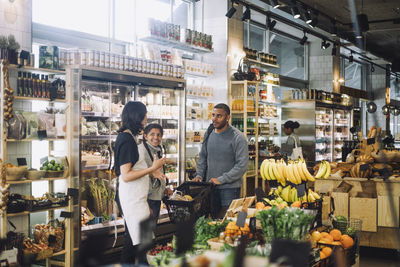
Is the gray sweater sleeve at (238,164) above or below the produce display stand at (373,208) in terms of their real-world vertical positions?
above

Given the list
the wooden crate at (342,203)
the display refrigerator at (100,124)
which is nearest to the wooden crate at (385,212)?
the wooden crate at (342,203)

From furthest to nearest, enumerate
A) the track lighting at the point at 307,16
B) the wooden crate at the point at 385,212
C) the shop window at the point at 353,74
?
1. the shop window at the point at 353,74
2. the track lighting at the point at 307,16
3. the wooden crate at the point at 385,212

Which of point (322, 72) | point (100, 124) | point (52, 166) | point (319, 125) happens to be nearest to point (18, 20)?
point (100, 124)

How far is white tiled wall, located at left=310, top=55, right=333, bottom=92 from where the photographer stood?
500 inches

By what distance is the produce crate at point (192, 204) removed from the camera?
3.55 m

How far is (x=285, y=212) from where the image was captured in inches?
109

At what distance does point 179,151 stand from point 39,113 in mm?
2111

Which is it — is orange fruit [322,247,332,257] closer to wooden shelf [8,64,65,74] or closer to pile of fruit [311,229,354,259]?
pile of fruit [311,229,354,259]

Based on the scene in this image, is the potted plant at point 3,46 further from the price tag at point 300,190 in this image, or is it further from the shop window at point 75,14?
the price tag at point 300,190

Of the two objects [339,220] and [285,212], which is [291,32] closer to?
[339,220]

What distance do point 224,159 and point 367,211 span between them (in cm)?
210

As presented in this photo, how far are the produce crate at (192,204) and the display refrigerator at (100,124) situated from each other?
1.45 meters

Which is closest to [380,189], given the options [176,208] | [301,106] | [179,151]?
[179,151]

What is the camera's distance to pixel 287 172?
4.12 metres
